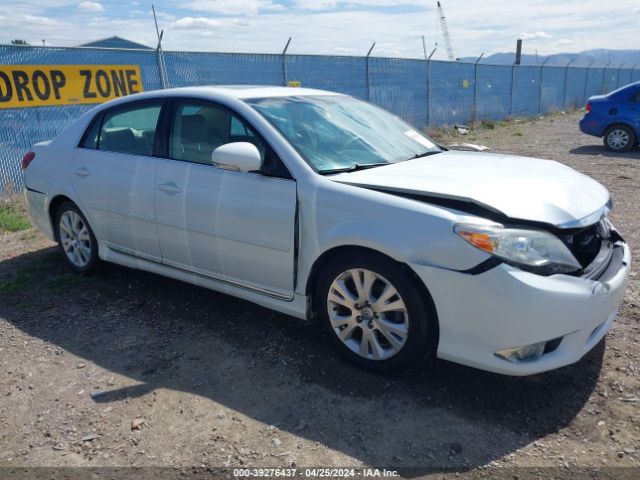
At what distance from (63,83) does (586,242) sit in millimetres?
7964

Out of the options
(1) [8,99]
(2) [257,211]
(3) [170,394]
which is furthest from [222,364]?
(1) [8,99]

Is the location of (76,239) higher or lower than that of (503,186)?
lower

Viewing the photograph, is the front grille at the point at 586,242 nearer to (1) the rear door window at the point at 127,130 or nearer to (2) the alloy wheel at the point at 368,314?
(2) the alloy wheel at the point at 368,314

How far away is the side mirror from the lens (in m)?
3.38

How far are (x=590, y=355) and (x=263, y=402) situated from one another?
202 centimetres

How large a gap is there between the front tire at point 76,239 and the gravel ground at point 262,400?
64 cm

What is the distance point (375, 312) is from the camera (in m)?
3.19

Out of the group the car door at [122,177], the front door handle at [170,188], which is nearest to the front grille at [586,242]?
the front door handle at [170,188]

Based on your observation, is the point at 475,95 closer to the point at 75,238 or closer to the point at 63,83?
the point at 63,83

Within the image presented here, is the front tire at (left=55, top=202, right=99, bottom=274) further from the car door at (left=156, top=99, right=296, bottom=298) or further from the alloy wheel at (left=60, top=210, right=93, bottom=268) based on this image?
the car door at (left=156, top=99, right=296, bottom=298)

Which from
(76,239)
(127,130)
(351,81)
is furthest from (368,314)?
(351,81)

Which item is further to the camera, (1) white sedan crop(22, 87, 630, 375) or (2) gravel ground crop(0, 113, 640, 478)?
(1) white sedan crop(22, 87, 630, 375)

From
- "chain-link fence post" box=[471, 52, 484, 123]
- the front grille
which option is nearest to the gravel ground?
the front grille

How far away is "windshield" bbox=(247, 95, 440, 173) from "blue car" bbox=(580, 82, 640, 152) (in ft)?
31.9
